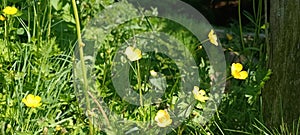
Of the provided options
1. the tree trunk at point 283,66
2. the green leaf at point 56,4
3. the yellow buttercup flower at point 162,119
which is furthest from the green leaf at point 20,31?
the tree trunk at point 283,66

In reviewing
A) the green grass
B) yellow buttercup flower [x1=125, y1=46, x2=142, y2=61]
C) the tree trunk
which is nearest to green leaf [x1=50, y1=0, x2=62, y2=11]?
the green grass

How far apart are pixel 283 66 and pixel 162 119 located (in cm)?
50

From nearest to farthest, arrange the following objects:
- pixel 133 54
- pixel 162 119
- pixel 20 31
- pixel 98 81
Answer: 1. pixel 162 119
2. pixel 133 54
3. pixel 98 81
4. pixel 20 31

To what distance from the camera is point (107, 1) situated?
3049mm

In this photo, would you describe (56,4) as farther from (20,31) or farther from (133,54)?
(133,54)

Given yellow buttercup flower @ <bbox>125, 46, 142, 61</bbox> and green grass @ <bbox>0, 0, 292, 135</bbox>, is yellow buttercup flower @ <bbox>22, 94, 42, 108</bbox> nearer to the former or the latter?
green grass @ <bbox>0, 0, 292, 135</bbox>

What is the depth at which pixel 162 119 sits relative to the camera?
7.02 feet

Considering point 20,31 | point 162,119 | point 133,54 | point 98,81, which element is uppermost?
point 20,31

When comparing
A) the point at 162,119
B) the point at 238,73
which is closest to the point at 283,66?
the point at 238,73

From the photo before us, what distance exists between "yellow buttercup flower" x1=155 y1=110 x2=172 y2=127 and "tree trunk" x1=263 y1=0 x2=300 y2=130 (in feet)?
1.35

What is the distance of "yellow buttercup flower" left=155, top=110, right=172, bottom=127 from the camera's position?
2.12m

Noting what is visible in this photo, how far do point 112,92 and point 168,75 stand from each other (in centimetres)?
35

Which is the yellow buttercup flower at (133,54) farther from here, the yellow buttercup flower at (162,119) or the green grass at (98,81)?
the yellow buttercup flower at (162,119)

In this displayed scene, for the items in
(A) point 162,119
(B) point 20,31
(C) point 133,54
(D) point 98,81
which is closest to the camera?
(A) point 162,119
